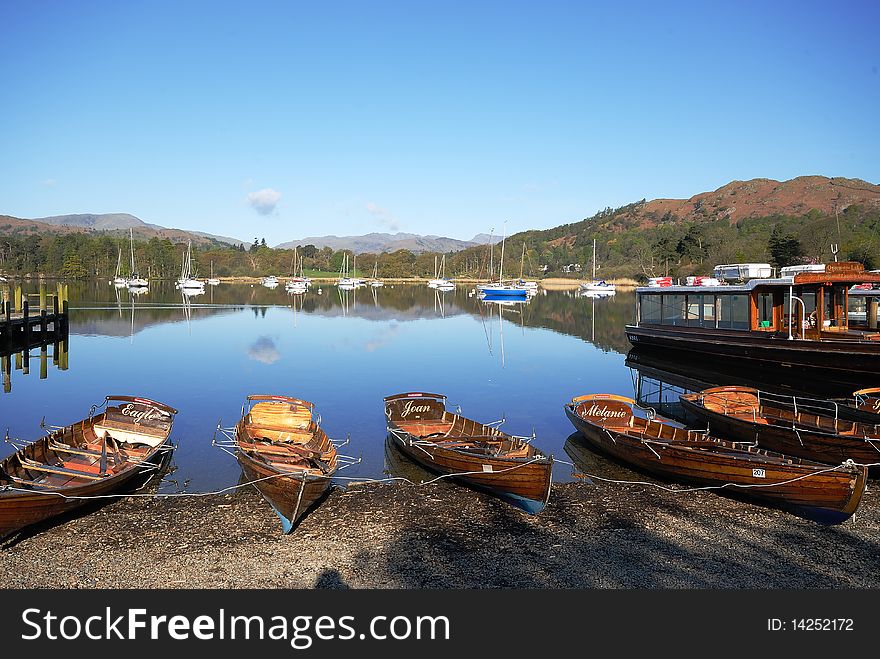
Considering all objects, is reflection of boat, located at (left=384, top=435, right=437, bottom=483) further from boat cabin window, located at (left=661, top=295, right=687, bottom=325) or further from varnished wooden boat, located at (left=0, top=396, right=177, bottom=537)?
boat cabin window, located at (left=661, top=295, right=687, bottom=325)

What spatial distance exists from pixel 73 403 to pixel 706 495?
2375 cm

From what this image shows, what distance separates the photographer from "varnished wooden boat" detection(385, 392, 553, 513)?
537 inches

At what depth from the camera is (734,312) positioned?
37438 millimetres

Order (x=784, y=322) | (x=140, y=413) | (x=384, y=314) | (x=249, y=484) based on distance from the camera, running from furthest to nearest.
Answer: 1. (x=384, y=314)
2. (x=784, y=322)
3. (x=140, y=413)
4. (x=249, y=484)

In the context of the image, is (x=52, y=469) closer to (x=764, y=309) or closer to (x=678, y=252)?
(x=764, y=309)

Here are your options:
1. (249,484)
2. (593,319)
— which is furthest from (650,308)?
(249,484)

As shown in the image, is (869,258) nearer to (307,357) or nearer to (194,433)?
(307,357)

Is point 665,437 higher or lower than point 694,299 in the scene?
lower

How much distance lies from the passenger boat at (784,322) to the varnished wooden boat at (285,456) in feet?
78.4

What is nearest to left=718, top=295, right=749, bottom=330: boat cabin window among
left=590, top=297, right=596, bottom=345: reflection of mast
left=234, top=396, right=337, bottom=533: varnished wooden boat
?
left=590, top=297, right=596, bottom=345: reflection of mast

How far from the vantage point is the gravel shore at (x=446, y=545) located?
35.6ft

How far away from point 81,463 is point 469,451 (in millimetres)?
8675

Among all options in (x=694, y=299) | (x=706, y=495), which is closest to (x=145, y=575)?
(x=706, y=495)

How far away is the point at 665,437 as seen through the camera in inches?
695
